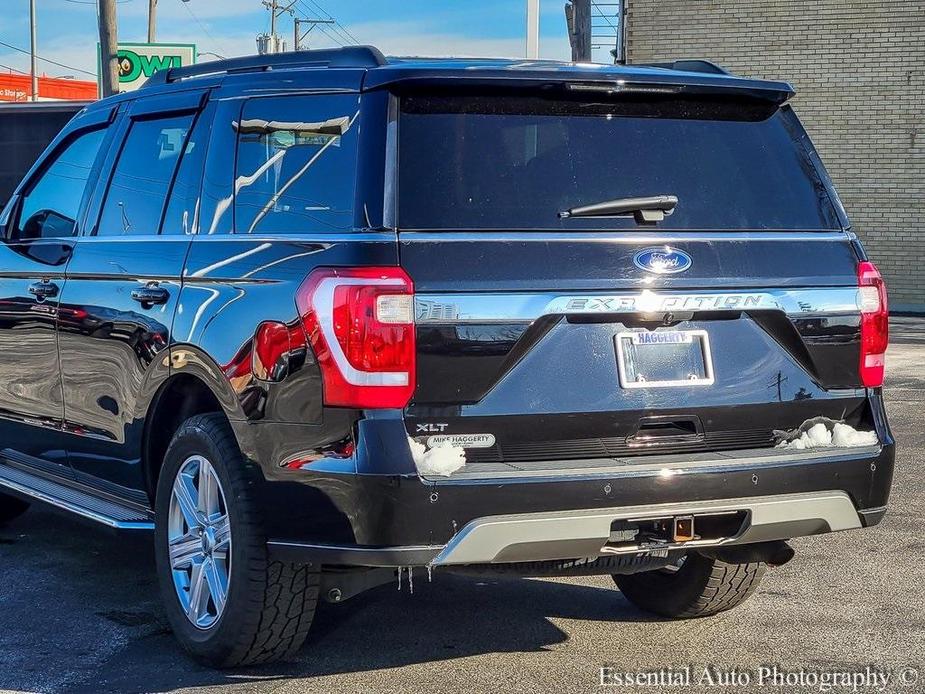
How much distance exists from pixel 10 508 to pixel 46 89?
55.5 metres

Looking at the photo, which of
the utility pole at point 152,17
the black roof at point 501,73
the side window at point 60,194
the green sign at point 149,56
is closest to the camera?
the black roof at point 501,73

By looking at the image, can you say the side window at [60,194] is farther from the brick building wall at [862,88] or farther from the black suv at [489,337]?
the brick building wall at [862,88]

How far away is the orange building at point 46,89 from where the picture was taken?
5644 centimetres

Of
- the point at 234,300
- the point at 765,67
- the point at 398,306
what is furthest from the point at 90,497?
the point at 765,67

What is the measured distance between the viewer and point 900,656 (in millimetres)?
4816

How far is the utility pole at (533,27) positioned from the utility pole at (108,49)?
33.2ft

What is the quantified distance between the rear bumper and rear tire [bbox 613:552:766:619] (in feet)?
2.62

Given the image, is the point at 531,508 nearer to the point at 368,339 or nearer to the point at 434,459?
the point at 434,459

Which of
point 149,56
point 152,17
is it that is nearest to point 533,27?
point 149,56

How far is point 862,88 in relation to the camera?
2288 cm

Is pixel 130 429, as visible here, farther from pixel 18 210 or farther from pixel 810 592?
pixel 810 592

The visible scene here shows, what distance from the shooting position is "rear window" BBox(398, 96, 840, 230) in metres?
4.25

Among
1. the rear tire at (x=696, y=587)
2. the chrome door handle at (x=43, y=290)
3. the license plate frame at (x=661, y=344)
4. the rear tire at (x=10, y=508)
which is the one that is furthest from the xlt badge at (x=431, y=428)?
the rear tire at (x=10, y=508)

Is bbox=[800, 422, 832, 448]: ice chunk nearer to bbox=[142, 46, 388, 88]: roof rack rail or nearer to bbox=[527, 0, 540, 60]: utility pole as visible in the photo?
bbox=[142, 46, 388, 88]: roof rack rail
